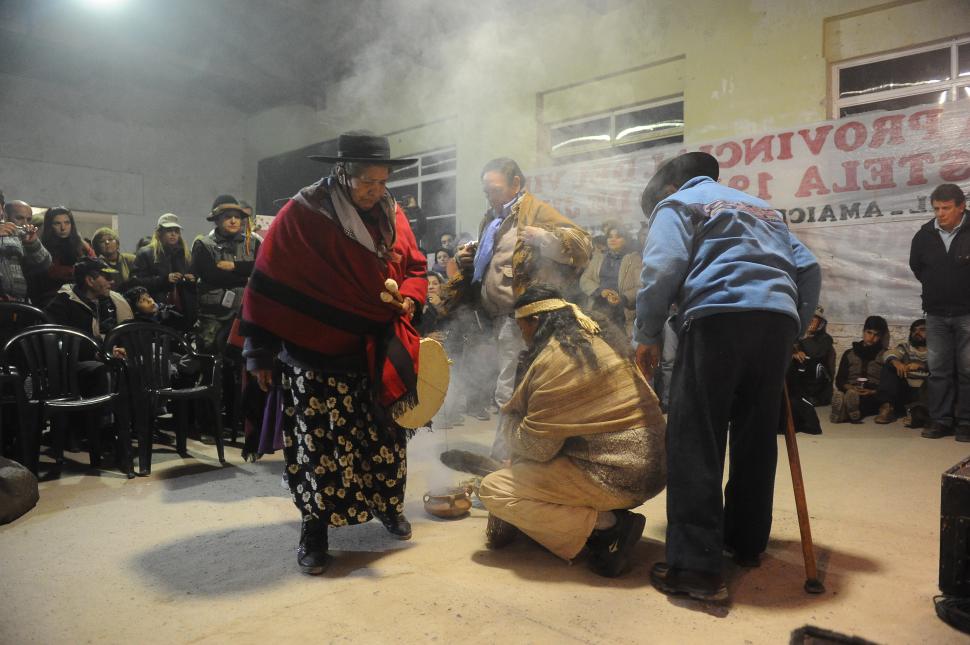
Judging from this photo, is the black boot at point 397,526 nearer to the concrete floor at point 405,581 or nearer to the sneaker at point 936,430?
the concrete floor at point 405,581

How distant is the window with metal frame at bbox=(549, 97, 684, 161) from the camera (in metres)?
9.11

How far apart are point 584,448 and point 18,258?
526cm

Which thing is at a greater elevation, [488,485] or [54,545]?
[488,485]

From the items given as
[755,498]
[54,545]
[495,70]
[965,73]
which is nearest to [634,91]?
[495,70]

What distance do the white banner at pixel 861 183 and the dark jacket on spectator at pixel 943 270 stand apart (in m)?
0.60

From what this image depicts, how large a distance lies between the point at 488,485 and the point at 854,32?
7.37 m

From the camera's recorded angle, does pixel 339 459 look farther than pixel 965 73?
No

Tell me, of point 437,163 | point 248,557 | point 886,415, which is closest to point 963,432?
point 886,415

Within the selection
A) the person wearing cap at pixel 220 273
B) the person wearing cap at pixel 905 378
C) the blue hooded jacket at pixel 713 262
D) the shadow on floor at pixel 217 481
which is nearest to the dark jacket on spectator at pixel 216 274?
the person wearing cap at pixel 220 273

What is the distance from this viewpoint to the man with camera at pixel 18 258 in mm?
5375

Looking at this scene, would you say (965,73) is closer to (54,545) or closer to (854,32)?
(854,32)

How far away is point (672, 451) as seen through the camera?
263cm

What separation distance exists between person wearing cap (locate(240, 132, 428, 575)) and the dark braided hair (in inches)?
22.8

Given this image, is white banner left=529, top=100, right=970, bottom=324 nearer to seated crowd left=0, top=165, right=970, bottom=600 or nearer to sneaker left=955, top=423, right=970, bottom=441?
sneaker left=955, top=423, right=970, bottom=441
